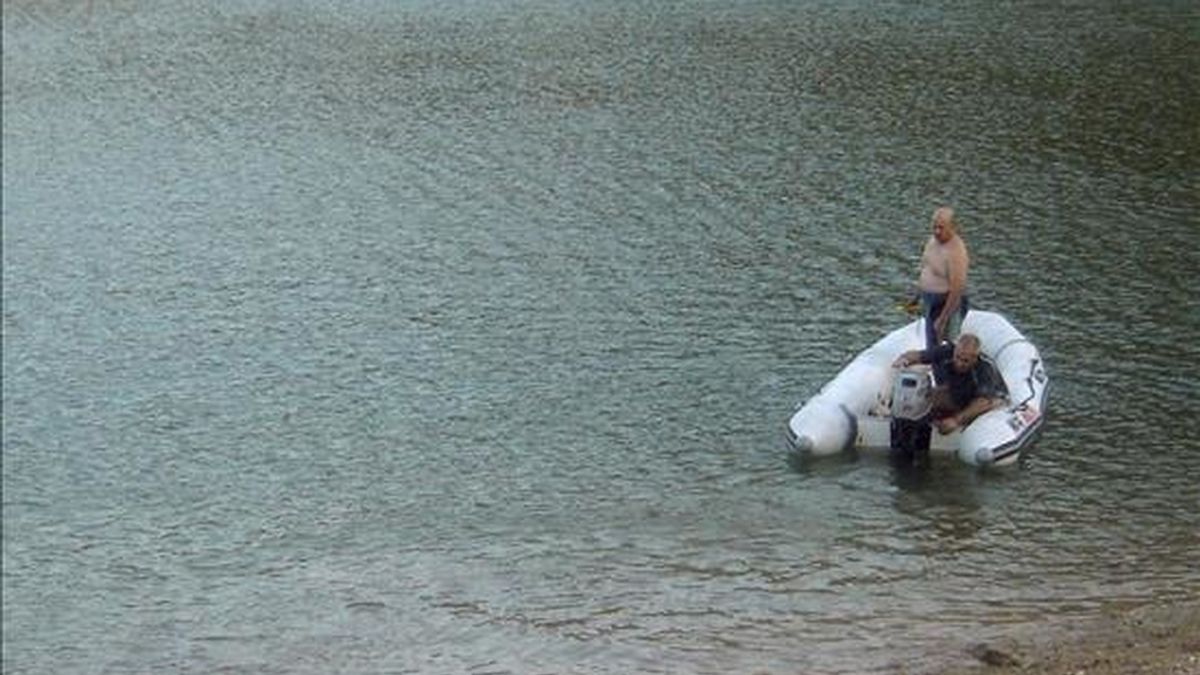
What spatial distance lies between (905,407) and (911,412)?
75mm

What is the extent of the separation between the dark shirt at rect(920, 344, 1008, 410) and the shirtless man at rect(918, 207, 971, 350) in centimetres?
20

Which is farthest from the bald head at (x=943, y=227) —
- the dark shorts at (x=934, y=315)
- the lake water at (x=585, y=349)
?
the lake water at (x=585, y=349)

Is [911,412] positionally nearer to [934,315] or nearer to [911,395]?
[911,395]

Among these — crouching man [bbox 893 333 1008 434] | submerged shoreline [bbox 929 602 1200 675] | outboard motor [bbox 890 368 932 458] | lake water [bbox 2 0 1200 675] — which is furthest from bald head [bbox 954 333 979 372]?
submerged shoreline [bbox 929 602 1200 675]

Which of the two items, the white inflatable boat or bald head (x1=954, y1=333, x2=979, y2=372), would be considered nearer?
the white inflatable boat

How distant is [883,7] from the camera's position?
4638 cm

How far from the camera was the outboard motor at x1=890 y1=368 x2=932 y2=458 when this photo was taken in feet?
56.5

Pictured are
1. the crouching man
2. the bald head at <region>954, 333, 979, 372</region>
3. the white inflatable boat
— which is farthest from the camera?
the crouching man

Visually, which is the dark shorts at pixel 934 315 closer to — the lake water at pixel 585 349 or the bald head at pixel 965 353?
the bald head at pixel 965 353

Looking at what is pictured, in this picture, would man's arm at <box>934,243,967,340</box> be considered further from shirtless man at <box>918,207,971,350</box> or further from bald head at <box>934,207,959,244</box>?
bald head at <box>934,207,959,244</box>

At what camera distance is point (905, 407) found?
17.3 meters

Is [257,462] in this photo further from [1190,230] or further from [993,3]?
[993,3]

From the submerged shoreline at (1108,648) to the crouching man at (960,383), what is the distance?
153 inches

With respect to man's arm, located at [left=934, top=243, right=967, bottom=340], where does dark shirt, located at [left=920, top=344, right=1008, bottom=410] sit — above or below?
below
